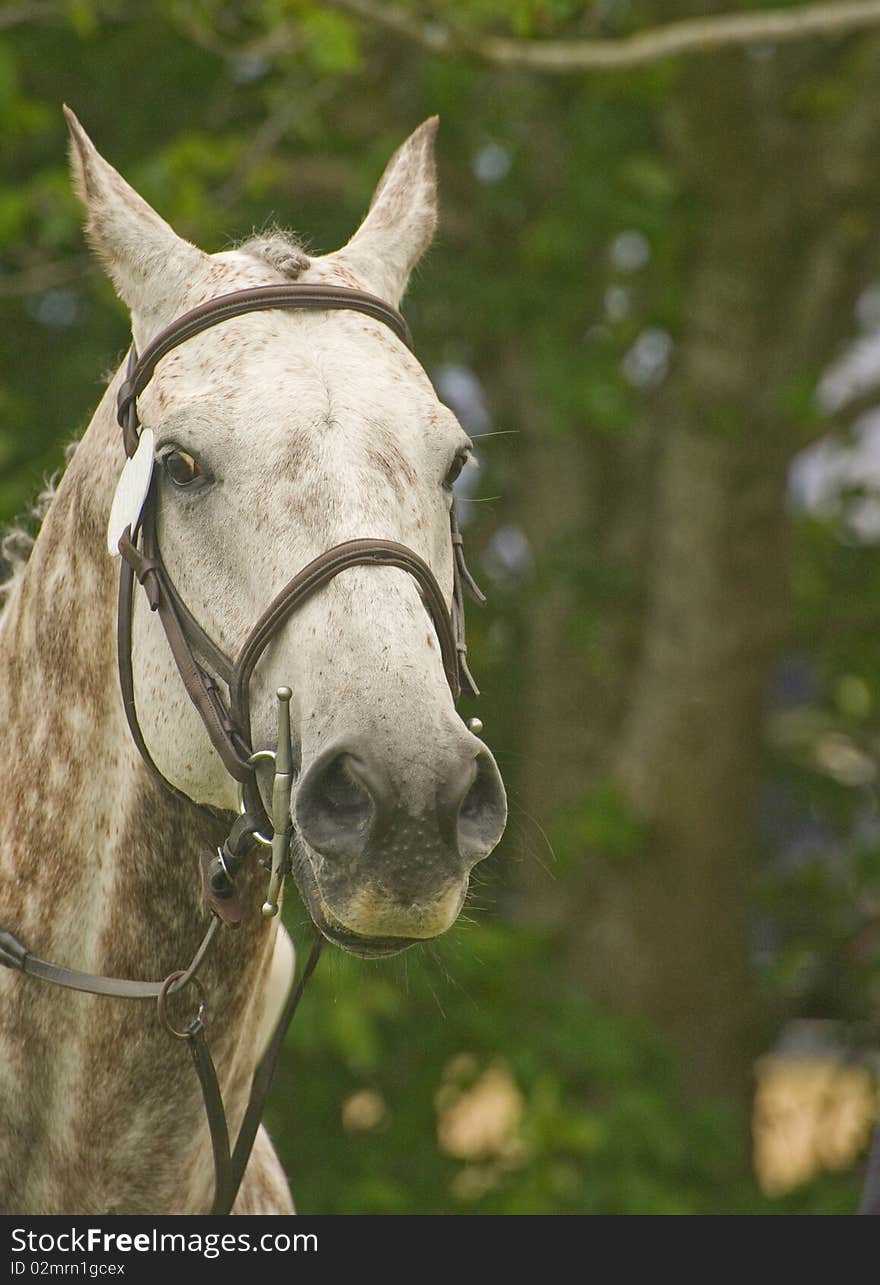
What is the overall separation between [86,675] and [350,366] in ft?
2.24

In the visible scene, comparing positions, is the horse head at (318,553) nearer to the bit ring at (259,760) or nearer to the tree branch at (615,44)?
the bit ring at (259,760)

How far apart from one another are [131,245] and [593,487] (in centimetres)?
585

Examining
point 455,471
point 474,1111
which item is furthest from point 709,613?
point 455,471

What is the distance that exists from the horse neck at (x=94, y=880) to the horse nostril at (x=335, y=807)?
404mm

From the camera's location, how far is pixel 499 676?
8547 millimetres

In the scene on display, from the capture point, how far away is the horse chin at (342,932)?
2.13m

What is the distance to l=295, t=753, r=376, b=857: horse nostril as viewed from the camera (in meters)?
2.06

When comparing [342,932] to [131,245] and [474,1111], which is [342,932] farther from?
[474,1111]

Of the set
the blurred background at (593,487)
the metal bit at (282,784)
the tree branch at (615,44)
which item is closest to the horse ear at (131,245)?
the metal bit at (282,784)

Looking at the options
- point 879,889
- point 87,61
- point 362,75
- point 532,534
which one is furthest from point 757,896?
point 87,61

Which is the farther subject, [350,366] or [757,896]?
[757,896]

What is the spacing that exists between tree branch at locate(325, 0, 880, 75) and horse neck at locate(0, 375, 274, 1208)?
3.06 meters

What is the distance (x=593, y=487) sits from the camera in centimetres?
832
